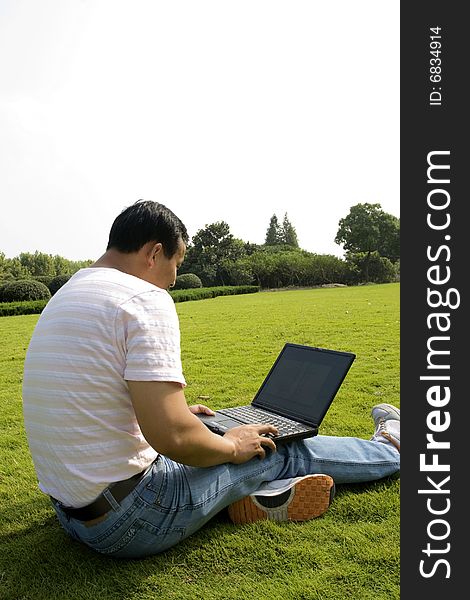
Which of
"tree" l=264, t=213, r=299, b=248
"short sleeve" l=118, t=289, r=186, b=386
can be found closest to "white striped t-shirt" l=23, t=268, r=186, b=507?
"short sleeve" l=118, t=289, r=186, b=386

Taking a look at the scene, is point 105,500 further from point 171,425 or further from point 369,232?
point 369,232

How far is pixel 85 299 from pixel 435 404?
1.62m

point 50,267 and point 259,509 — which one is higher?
point 50,267

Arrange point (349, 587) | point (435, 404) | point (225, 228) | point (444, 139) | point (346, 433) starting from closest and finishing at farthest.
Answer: point (349, 587) → point (435, 404) → point (444, 139) → point (346, 433) → point (225, 228)

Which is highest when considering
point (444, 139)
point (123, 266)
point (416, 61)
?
point (416, 61)

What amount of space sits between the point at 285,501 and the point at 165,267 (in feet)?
3.96

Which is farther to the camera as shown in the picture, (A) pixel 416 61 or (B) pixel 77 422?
(A) pixel 416 61

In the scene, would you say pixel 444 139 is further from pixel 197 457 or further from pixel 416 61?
pixel 197 457

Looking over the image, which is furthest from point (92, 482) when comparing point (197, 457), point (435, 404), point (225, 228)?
point (225, 228)

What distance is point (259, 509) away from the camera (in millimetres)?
2773

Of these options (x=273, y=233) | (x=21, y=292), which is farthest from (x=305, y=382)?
(x=273, y=233)

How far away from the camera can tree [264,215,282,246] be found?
265 ft

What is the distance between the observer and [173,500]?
2434 millimetres

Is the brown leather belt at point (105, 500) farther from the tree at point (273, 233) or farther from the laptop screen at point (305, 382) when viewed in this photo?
the tree at point (273, 233)
